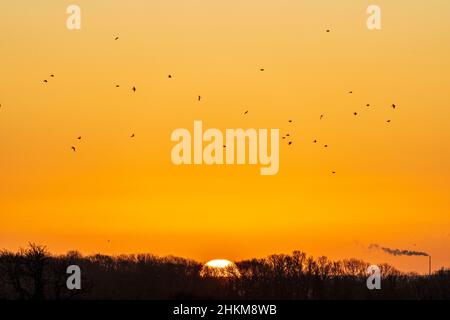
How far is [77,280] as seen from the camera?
128 m

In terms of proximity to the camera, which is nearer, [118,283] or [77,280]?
[77,280]

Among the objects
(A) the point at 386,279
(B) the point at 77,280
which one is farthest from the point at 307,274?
(B) the point at 77,280

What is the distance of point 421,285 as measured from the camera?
576ft
